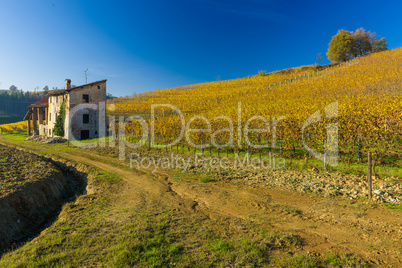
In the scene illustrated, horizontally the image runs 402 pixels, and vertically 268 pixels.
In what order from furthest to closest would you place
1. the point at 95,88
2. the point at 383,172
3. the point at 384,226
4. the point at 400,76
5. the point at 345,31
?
the point at 345,31 → the point at 95,88 → the point at 400,76 → the point at 383,172 → the point at 384,226

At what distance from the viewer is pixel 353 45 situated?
6569 cm

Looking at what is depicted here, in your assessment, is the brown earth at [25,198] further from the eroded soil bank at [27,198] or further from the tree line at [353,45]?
the tree line at [353,45]

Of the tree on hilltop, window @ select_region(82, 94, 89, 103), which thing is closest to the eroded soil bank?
window @ select_region(82, 94, 89, 103)

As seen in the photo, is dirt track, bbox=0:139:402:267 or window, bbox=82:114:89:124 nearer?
dirt track, bbox=0:139:402:267

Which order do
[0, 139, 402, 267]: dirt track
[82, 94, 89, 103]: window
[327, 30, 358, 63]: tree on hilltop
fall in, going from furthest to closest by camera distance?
[327, 30, 358, 63]: tree on hilltop
[82, 94, 89, 103]: window
[0, 139, 402, 267]: dirt track

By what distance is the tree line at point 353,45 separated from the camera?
6494 centimetres

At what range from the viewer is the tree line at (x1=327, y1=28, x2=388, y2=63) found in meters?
64.9

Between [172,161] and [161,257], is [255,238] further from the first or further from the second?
[172,161]

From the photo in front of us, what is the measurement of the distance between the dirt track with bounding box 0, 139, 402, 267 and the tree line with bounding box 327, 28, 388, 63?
75588mm

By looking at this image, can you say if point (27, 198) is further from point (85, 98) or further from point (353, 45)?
point (353, 45)

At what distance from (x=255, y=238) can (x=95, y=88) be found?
3433 centimetres

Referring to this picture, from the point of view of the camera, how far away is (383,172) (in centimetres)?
1098

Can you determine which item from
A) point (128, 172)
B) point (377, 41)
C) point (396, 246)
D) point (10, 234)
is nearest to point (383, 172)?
point (396, 246)

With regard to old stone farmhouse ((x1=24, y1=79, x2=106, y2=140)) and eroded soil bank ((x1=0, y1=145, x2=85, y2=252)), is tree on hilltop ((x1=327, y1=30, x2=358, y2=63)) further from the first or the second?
eroded soil bank ((x1=0, y1=145, x2=85, y2=252))
